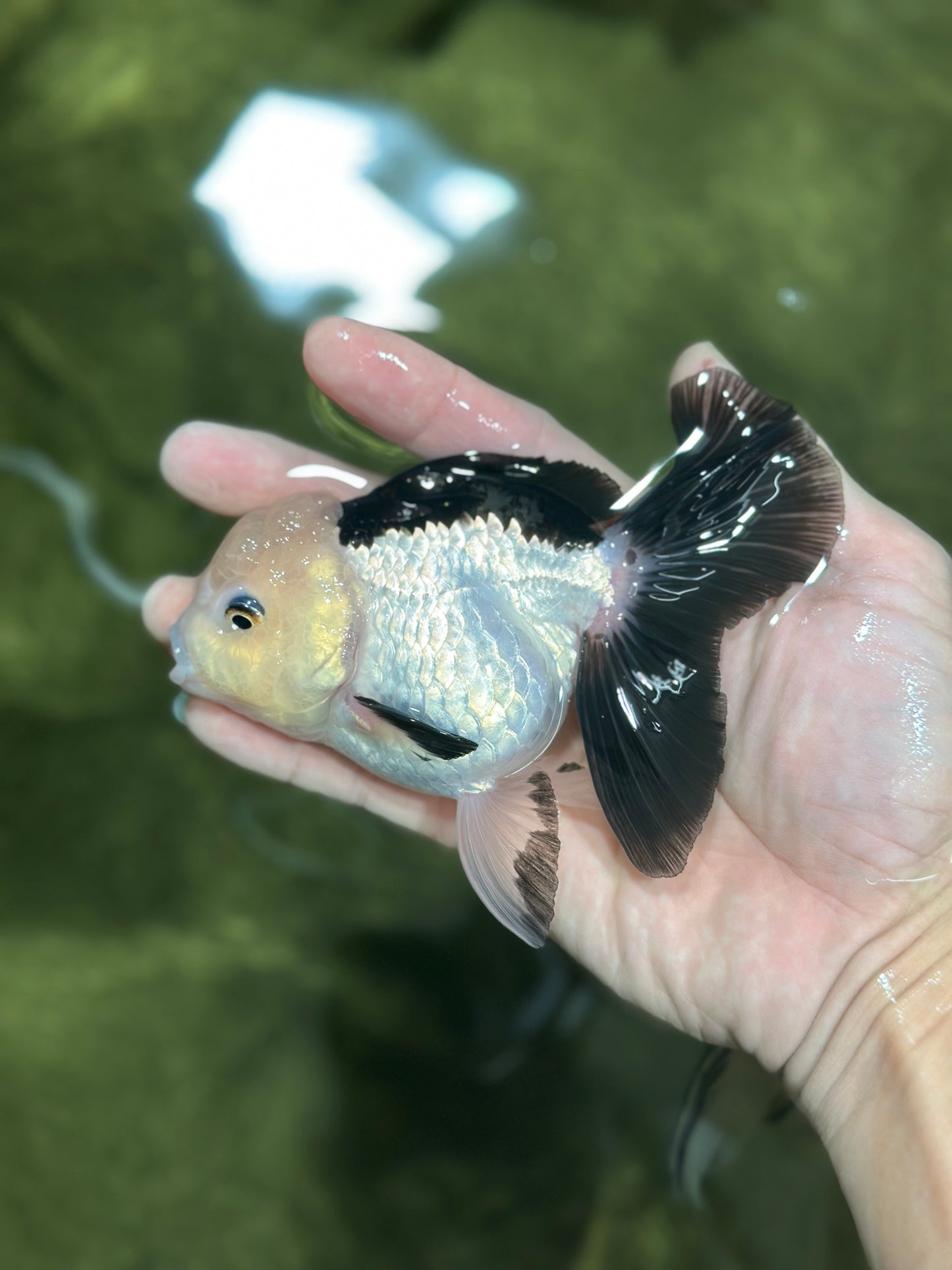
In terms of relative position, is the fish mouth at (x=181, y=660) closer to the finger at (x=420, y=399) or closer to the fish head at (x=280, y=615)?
the fish head at (x=280, y=615)

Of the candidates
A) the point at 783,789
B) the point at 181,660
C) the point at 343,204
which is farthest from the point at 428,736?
the point at 343,204

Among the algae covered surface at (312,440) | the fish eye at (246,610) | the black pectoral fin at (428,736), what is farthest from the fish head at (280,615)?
the algae covered surface at (312,440)

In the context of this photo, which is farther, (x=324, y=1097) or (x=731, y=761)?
(x=324, y=1097)

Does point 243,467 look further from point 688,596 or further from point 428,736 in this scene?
point 688,596

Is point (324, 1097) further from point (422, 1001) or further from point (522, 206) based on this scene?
point (522, 206)

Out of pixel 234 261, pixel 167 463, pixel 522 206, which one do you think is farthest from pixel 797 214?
pixel 167 463

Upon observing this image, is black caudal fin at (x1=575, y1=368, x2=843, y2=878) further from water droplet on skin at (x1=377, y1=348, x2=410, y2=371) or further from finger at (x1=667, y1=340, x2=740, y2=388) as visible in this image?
water droplet on skin at (x1=377, y1=348, x2=410, y2=371)
